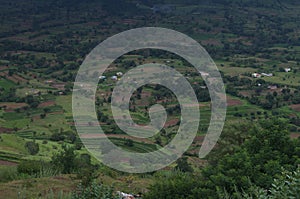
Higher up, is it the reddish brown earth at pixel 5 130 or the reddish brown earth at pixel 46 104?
the reddish brown earth at pixel 46 104

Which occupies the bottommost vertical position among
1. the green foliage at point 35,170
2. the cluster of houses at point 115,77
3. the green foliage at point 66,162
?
the cluster of houses at point 115,77

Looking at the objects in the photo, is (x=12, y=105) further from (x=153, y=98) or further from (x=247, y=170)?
(x=247, y=170)

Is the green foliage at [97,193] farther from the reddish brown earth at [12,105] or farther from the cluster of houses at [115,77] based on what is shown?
the cluster of houses at [115,77]

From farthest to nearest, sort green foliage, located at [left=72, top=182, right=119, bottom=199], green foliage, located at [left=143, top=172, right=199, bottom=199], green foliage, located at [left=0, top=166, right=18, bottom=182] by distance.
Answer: green foliage, located at [left=0, top=166, right=18, bottom=182], green foliage, located at [left=143, top=172, right=199, bottom=199], green foliage, located at [left=72, top=182, right=119, bottom=199]

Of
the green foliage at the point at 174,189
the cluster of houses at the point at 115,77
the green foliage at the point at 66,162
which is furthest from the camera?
the cluster of houses at the point at 115,77

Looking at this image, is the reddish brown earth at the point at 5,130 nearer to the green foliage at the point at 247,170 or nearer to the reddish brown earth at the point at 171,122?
the reddish brown earth at the point at 171,122

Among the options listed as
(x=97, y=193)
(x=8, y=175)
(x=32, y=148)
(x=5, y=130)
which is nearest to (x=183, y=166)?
(x=8, y=175)

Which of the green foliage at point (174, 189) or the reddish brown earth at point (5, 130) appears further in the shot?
the reddish brown earth at point (5, 130)

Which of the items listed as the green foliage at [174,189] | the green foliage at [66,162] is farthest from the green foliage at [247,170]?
the green foliage at [66,162]

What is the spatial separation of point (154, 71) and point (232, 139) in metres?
30.8

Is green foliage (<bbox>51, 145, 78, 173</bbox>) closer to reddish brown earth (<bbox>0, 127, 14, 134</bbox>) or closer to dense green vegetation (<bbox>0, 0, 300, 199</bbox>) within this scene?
dense green vegetation (<bbox>0, 0, 300, 199</bbox>)

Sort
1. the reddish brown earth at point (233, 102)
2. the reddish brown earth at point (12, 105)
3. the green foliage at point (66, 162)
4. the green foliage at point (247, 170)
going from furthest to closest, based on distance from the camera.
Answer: the reddish brown earth at point (12, 105) → the reddish brown earth at point (233, 102) → the green foliage at point (66, 162) → the green foliage at point (247, 170)

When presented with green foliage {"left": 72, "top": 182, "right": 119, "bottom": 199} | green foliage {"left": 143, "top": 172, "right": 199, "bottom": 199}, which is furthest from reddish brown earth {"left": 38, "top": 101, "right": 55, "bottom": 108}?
green foliage {"left": 72, "top": 182, "right": 119, "bottom": 199}

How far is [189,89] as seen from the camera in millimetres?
40250
